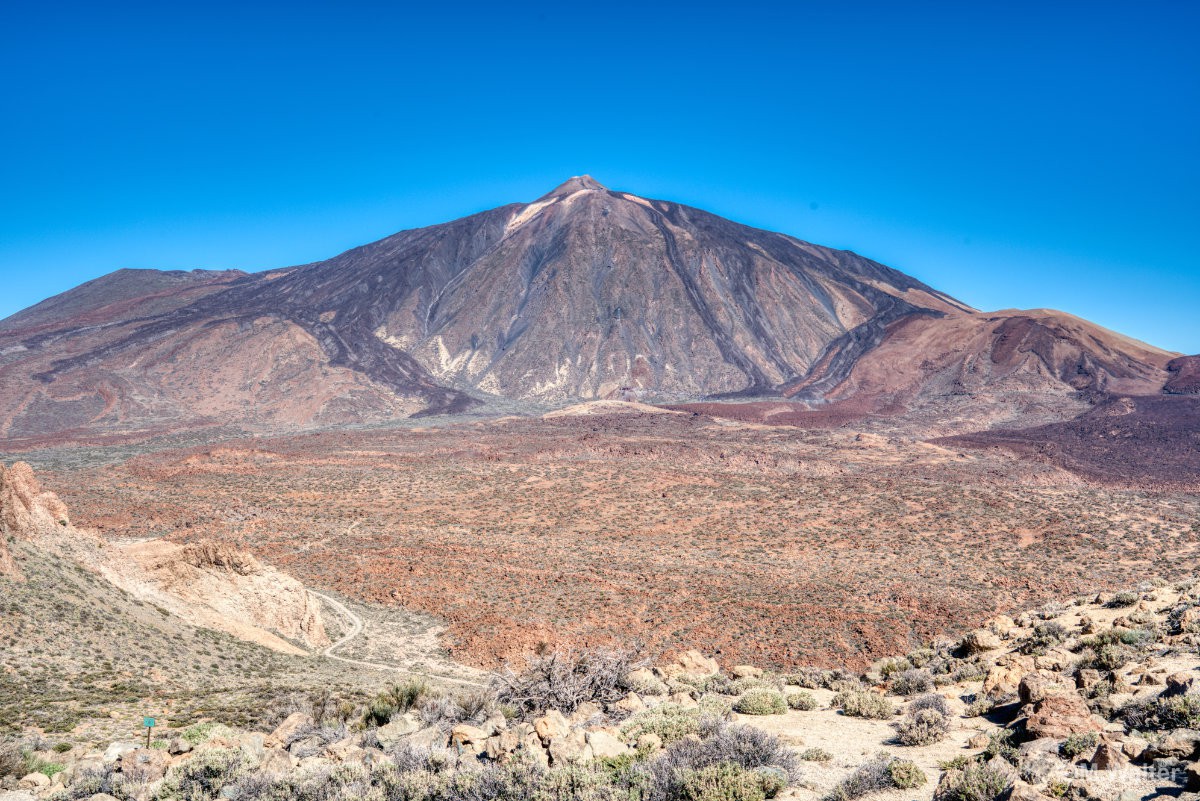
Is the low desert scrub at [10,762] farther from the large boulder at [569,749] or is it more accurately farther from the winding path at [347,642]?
the winding path at [347,642]

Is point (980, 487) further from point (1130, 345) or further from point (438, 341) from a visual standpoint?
point (438, 341)

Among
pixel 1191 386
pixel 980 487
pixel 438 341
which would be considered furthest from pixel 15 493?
pixel 1191 386

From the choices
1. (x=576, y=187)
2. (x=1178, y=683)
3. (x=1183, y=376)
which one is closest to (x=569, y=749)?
(x=1178, y=683)

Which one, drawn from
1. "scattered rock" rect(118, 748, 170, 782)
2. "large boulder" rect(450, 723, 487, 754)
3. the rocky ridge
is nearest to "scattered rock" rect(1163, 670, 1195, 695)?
the rocky ridge

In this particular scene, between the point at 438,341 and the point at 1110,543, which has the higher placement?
the point at 438,341

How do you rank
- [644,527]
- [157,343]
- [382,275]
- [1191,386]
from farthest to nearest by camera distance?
1. [382,275]
2. [157,343]
3. [1191,386]
4. [644,527]

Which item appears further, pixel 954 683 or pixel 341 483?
pixel 341 483

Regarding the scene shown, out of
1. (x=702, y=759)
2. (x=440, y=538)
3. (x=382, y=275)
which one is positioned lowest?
(x=440, y=538)
